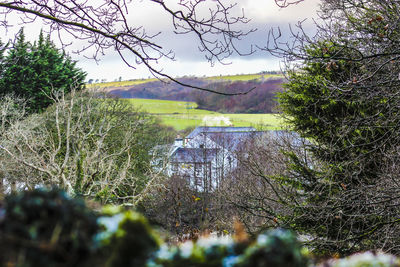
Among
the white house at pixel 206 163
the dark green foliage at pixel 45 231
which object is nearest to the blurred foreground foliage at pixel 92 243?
the dark green foliage at pixel 45 231

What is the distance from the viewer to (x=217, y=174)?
29.3 metres

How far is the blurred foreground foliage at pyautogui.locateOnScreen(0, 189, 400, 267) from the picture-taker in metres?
0.77

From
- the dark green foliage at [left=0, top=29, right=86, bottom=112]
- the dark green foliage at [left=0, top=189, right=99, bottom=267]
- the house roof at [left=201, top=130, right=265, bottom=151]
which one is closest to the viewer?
the dark green foliage at [left=0, top=189, right=99, bottom=267]

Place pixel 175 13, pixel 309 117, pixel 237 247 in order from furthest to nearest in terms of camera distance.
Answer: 1. pixel 309 117
2. pixel 175 13
3. pixel 237 247

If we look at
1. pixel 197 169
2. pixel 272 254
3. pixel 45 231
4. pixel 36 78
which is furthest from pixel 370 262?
pixel 36 78

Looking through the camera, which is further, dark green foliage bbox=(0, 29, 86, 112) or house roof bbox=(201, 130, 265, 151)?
house roof bbox=(201, 130, 265, 151)

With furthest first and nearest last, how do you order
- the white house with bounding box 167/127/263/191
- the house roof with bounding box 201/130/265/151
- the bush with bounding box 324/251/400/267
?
1. the house roof with bounding box 201/130/265/151
2. the white house with bounding box 167/127/263/191
3. the bush with bounding box 324/251/400/267

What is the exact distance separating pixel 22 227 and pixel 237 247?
58 cm

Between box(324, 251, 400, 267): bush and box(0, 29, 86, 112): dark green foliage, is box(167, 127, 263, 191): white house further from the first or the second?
box(324, 251, 400, 267): bush

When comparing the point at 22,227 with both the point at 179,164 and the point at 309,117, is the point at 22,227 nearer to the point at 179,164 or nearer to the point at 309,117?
the point at 309,117

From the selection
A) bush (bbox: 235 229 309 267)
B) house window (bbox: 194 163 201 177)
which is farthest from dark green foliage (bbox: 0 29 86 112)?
bush (bbox: 235 229 309 267)

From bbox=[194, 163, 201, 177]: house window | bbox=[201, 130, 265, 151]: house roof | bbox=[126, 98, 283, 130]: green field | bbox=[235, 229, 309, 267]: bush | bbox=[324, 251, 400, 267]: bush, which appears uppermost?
bbox=[235, 229, 309, 267]: bush

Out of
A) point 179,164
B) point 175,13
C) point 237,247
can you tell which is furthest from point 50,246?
point 179,164

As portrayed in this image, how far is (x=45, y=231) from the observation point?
0.81 meters
